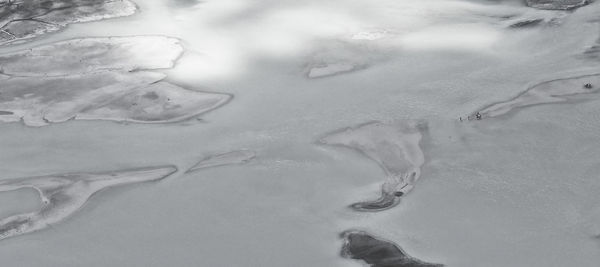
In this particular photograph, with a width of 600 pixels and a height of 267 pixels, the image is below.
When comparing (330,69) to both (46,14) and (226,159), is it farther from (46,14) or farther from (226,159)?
(46,14)

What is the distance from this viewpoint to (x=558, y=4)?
9789 millimetres

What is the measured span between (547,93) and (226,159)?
378 cm

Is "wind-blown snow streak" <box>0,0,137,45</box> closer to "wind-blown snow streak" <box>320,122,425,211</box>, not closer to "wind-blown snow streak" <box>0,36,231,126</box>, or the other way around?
"wind-blown snow streak" <box>0,36,231,126</box>

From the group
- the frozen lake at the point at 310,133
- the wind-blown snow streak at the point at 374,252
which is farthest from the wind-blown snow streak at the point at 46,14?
the wind-blown snow streak at the point at 374,252

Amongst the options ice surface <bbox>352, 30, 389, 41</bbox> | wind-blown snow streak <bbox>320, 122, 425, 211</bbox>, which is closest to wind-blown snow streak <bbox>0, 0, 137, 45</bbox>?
ice surface <bbox>352, 30, 389, 41</bbox>

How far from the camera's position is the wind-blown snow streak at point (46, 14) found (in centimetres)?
998

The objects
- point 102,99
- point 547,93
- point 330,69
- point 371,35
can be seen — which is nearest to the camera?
point 547,93

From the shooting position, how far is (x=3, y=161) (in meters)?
7.34

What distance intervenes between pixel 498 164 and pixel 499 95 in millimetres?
1387

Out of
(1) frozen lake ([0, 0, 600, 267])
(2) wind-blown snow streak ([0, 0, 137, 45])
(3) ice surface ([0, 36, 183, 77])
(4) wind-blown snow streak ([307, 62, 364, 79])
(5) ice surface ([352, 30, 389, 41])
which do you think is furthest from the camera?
Answer: (2) wind-blown snow streak ([0, 0, 137, 45])

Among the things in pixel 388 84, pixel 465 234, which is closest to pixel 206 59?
pixel 388 84

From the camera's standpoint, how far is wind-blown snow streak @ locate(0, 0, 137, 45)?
393 inches

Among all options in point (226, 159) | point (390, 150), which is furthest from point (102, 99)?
point (390, 150)

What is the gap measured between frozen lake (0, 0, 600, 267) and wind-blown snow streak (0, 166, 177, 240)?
38mm
